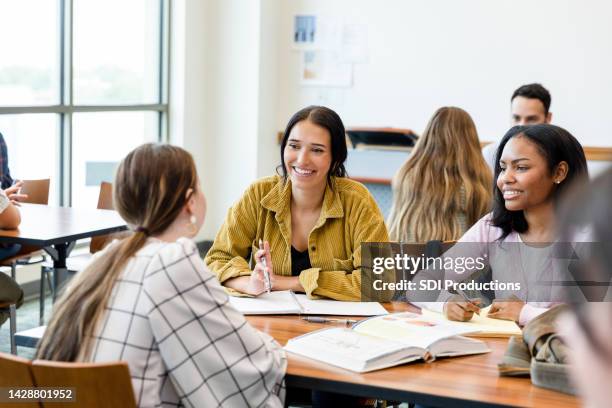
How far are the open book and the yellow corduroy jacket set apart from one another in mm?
568

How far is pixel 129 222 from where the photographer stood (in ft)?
6.16

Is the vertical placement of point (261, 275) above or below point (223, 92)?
below

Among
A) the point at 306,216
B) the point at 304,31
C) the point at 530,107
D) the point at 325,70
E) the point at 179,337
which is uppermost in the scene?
the point at 304,31

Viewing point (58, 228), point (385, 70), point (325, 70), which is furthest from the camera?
point (325, 70)

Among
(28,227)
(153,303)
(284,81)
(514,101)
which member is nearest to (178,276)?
(153,303)

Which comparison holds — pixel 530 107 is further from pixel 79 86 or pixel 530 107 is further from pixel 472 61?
pixel 79 86

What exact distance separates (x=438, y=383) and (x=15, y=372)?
87 cm

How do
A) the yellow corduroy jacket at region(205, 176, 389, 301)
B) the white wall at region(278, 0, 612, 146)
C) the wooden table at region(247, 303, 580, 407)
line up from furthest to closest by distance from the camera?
the white wall at region(278, 0, 612, 146) → the yellow corduroy jacket at region(205, 176, 389, 301) → the wooden table at region(247, 303, 580, 407)

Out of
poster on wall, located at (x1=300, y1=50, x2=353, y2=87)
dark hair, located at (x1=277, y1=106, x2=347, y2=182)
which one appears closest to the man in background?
dark hair, located at (x1=277, y1=106, x2=347, y2=182)

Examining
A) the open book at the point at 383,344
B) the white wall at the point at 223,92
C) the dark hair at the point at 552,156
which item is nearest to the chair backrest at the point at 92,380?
the open book at the point at 383,344

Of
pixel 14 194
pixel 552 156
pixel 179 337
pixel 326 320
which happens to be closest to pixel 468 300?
pixel 326 320

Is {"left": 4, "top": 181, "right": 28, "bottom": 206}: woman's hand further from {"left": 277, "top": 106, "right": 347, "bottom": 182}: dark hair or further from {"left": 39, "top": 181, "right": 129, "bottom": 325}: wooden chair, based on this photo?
{"left": 277, "top": 106, "right": 347, "bottom": 182}: dark hair

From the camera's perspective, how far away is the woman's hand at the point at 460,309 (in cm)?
235

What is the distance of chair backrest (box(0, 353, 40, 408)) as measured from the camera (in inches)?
63.0
